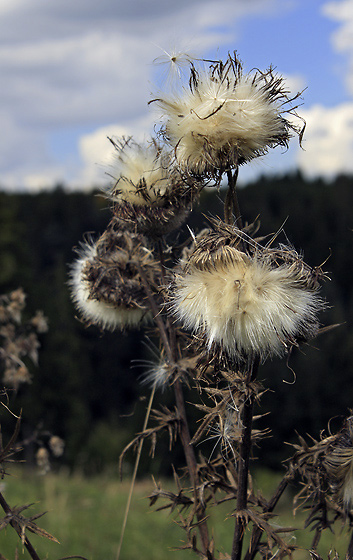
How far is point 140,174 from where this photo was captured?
2.84 metres

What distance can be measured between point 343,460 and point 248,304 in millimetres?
856

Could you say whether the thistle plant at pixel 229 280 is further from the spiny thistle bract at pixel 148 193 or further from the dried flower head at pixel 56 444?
the dried flower head at pixel 56 444

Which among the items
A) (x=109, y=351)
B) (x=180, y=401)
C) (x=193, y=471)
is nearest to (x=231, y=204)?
(x=180, y=401)

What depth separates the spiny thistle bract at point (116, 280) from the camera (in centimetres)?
317

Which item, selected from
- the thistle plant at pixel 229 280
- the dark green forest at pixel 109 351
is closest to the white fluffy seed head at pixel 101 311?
the thistle plant at pixel 229 280

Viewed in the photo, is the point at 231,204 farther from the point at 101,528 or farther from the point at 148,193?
the point at 101,528

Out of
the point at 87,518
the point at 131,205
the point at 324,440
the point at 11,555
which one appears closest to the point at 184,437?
the point at 324,440

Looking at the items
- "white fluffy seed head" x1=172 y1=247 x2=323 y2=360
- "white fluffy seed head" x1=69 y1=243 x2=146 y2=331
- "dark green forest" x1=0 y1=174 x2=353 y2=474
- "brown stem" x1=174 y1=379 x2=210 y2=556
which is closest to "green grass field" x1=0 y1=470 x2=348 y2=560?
"white fluffy seed head" x1=69 y1=243 x2=146 y2=331

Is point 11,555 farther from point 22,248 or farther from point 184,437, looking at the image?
point 22,248

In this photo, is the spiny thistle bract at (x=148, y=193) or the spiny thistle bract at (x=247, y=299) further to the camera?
the spiny thistle bract at (x=148, y=193)

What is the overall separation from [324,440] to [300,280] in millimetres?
717

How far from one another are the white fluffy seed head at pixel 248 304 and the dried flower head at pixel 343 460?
559 mm

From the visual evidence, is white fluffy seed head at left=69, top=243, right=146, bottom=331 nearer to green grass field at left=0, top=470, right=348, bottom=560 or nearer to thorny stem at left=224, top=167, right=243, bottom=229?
Answer: thorny stem at left=224, top=167, right=243, bottom=229

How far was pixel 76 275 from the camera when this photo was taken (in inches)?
138
